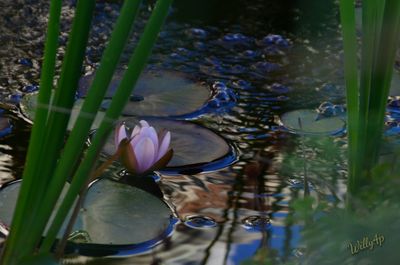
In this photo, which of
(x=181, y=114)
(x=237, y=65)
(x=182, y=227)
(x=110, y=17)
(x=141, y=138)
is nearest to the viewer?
(x=182, y=227)

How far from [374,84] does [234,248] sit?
0.38 metres

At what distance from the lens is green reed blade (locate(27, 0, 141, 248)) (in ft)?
3.62

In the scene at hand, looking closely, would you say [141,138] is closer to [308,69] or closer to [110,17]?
[308,69]

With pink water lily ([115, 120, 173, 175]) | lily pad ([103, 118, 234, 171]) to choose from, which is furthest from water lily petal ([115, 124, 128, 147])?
lily pad ([103, 118, 234, 171])

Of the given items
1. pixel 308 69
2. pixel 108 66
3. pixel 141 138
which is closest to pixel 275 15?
pixel 308 69

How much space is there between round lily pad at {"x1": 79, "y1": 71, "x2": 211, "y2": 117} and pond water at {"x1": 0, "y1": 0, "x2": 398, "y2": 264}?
4 cm

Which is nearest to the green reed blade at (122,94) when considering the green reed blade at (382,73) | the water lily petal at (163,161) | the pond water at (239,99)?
the pond water at (239,99)

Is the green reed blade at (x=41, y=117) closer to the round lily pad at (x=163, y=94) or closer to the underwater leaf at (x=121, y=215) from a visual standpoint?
the underwater leaf at (x=121, y=215)

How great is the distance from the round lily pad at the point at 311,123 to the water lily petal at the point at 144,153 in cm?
45

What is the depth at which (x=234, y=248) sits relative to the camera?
4.84 feet

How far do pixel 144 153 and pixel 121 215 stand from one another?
6.7 inches

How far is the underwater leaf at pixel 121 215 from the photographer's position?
149 cm

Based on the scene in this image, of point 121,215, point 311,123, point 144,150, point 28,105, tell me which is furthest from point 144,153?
point 311,123
